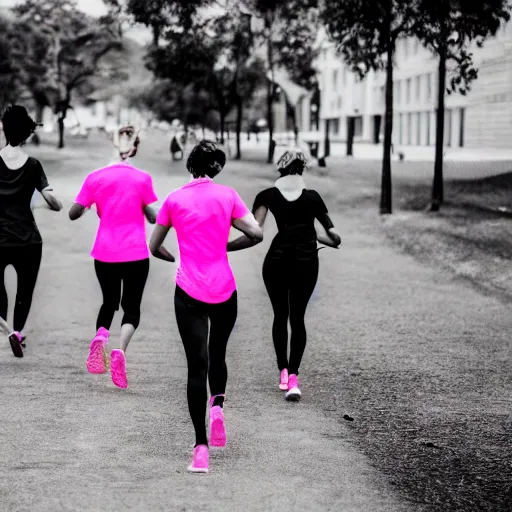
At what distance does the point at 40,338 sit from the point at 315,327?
2.76 meters

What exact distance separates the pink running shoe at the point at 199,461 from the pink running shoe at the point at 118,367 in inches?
74.0

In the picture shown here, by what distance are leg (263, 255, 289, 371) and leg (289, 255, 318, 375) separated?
0.06 metres

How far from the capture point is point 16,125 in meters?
8.11

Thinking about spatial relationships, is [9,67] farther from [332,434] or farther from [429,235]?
[332,434]

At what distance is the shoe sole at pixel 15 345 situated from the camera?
8.73 metres

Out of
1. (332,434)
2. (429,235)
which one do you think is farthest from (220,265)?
(429,235)

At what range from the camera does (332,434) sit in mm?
6586

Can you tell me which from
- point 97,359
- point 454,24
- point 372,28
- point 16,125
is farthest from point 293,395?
point 454,24

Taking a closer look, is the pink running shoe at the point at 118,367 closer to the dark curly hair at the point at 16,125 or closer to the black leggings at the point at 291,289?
the black leggings at the point at 291,289

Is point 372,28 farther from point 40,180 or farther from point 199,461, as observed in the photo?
point 199,461

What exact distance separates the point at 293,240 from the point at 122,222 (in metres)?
1.22

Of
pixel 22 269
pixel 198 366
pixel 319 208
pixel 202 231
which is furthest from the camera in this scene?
pixel 22 269

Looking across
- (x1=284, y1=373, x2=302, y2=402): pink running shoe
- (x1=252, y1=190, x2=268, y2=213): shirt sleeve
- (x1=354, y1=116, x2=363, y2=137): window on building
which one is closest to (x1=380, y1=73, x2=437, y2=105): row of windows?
(x1=354, y1=116, x2=363, y2=137): window on building

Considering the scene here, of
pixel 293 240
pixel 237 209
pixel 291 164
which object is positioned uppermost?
pixel 291 164
